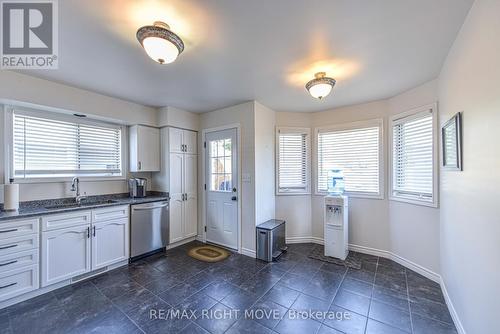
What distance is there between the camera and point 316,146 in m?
4.04

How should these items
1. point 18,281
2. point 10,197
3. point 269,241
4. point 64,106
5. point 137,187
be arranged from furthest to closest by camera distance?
point 137,187, point 269,241, point 64,106, point 10,197, point 18,281

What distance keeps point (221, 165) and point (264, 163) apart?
0.83 meters

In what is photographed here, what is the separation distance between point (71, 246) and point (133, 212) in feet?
2.68

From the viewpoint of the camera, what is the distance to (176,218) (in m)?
→ 3.89

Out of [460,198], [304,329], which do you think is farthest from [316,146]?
[304,329]

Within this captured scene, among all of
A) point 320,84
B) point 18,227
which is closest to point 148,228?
point 18,227

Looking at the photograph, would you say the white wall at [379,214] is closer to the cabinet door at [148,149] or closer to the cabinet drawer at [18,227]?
the cabinet door at [148,149]

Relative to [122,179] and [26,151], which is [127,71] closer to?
[26,151]

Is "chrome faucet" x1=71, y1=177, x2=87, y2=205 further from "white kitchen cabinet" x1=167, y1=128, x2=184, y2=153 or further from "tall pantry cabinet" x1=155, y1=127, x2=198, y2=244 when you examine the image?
"white kitchen cabinet" x1=167, y1=128, x2=184, y2=153

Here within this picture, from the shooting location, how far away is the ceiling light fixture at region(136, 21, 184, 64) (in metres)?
1.61

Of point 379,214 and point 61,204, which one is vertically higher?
point 61,204

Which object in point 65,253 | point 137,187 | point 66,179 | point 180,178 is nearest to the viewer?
point 65,253

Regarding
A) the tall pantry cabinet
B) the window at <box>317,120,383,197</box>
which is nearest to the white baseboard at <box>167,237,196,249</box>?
the tall pantry cabinet

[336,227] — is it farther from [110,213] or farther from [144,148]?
[144,148]
